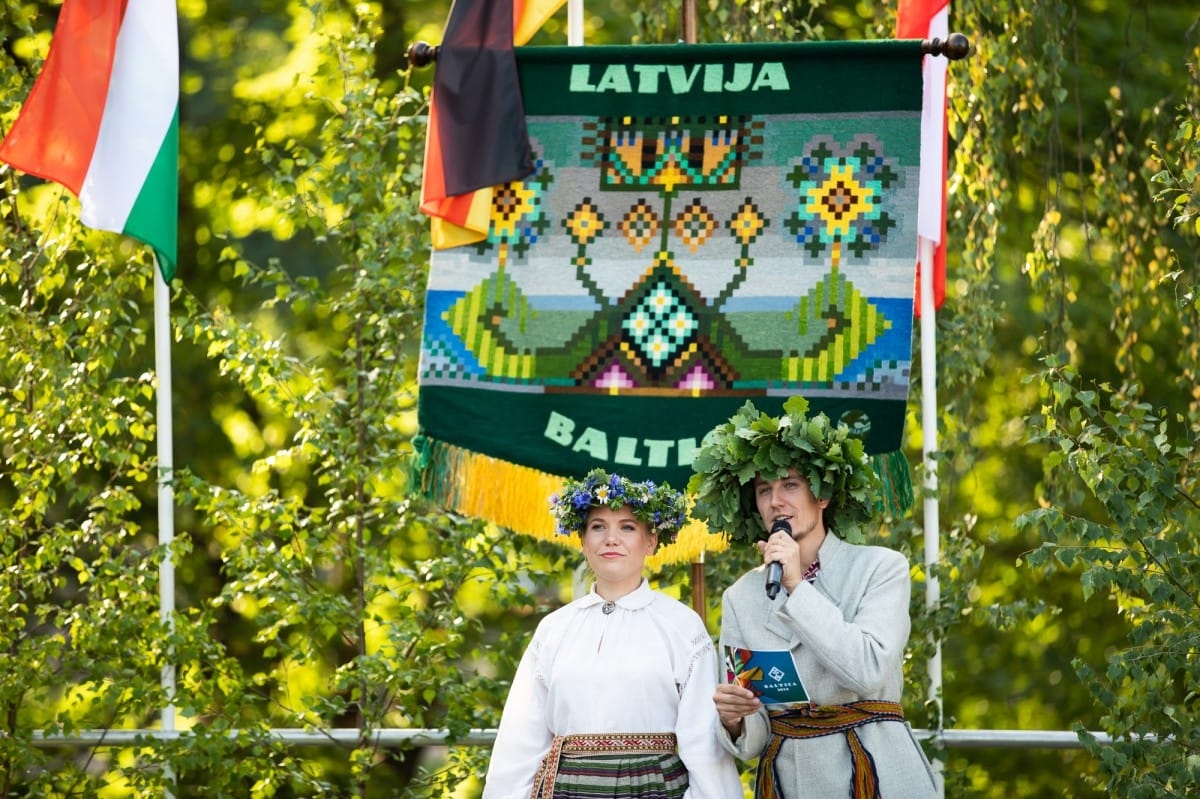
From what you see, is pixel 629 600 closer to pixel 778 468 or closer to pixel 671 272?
pixel 778 468

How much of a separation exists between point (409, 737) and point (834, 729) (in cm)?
204

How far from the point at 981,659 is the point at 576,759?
164 inches

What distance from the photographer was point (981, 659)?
7879 mm

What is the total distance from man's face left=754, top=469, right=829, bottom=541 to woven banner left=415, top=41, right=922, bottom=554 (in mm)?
1053

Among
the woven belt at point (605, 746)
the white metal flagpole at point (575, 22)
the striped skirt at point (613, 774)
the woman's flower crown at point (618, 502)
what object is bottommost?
the striped skirt at point (613, 774)

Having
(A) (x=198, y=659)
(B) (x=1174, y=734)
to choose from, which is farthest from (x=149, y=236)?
(B) (x=1174, y=734)

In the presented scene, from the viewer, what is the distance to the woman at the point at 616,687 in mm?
4090

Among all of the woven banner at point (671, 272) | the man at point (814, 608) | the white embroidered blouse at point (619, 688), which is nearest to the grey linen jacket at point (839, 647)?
the man at point (814, 608)

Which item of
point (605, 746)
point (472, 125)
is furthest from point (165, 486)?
point (605, 746)

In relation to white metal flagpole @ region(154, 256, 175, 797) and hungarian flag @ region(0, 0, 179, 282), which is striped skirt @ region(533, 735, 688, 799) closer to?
white metal flagpole @ region(154, 256, 175, 797)

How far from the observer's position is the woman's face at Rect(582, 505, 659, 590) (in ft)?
13.8

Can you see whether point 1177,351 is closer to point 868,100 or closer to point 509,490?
point 868,100

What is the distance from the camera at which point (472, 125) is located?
5145 millimetres

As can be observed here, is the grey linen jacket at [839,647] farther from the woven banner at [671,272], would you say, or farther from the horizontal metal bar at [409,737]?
the horizontal metal bar at [409,737]
